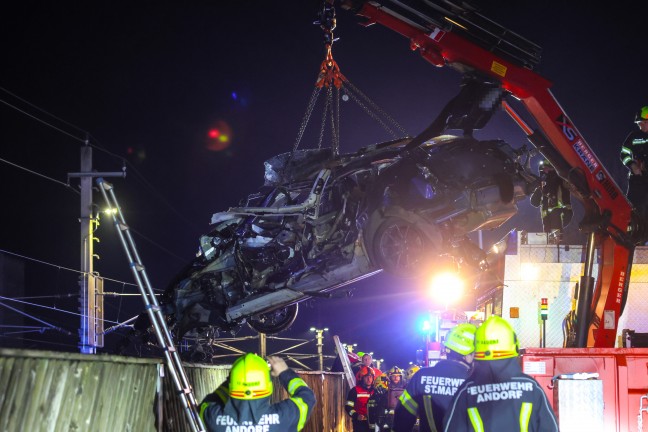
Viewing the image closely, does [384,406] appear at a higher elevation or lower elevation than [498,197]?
lower

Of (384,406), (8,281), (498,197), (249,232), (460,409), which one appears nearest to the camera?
(460,409)

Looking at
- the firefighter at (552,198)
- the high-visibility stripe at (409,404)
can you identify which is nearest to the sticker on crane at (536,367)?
the firefighter at (552,198)

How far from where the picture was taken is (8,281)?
111ft

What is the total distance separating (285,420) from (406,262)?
4700 millimetres

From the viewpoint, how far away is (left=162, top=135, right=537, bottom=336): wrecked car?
9164mm

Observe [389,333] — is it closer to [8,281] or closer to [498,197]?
[8,281]

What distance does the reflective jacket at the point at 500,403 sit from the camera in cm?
438

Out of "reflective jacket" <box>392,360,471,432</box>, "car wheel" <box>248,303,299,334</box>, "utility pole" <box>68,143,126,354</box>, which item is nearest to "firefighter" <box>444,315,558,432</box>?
"reflective jacket" <box>392,360,471,432</box>

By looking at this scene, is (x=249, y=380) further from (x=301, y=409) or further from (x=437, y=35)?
(x=437, y=35)

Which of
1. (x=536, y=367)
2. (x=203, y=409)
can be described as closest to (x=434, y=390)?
(x=203, y=409)

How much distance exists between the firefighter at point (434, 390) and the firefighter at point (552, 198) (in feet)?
15.4

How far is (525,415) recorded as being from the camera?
4379mm

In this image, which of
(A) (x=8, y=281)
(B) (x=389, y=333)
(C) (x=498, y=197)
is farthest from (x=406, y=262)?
(B) (x=389, y=333)

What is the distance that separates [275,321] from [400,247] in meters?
3.35
